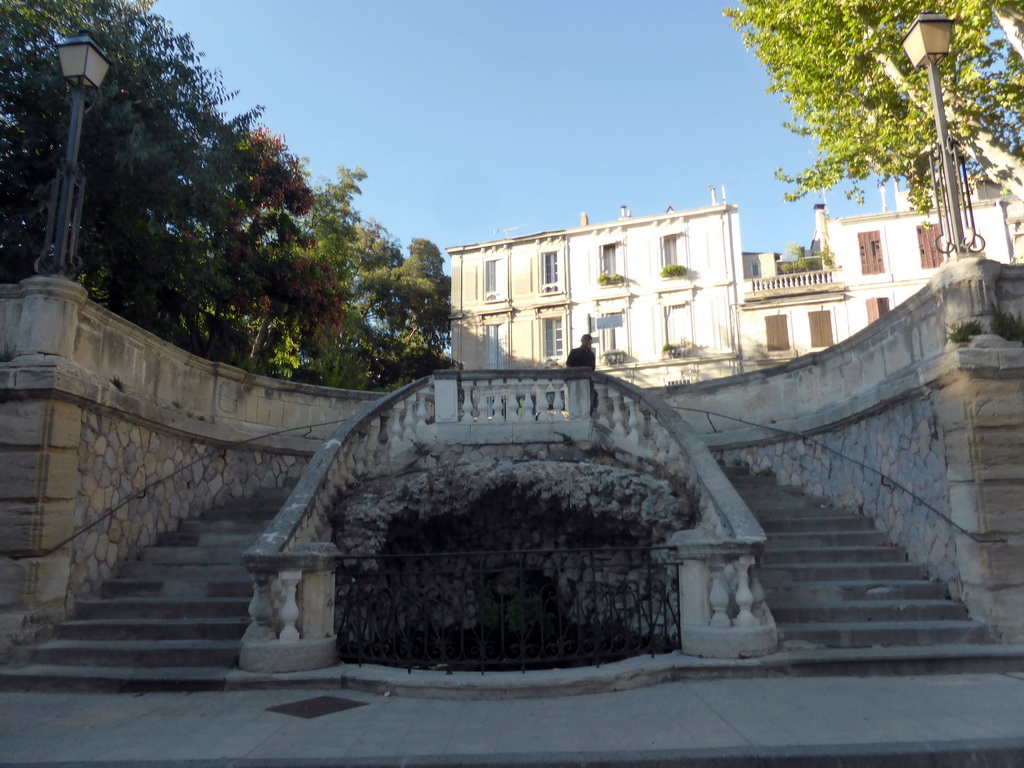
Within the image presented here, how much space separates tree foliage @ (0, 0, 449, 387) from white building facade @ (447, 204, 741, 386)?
17242mm

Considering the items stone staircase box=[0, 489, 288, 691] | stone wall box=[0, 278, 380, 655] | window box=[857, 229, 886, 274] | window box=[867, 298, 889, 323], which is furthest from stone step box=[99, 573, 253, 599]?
window box=[857, 229, 886, 274]

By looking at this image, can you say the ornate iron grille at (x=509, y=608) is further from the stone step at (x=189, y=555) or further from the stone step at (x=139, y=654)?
the stone step at (x=189, y=555)

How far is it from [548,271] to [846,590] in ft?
83.8

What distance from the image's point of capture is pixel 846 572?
23.8 ft

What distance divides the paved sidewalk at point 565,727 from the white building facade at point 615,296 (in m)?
23.4

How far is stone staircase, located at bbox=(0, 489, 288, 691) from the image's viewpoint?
5738mm

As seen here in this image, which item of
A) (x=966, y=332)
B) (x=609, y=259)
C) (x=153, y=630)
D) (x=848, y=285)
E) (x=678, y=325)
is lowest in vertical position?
(x=153, y=630)

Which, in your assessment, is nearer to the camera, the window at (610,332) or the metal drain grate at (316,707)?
the metal drain grate at (316,707)

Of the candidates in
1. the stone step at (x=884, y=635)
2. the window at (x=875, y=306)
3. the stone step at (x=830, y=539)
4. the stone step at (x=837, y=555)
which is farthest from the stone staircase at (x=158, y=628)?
the window at (x=875, y=306)

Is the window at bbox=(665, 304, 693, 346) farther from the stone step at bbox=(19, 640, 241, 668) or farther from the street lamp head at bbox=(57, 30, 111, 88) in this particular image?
the stone step at bbox=(19, 640, 241, 668)

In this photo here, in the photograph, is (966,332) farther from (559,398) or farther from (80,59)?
(80,59)

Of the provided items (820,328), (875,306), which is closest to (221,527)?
(820,328)

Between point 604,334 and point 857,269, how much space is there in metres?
10.1

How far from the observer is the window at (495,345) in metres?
31.1
